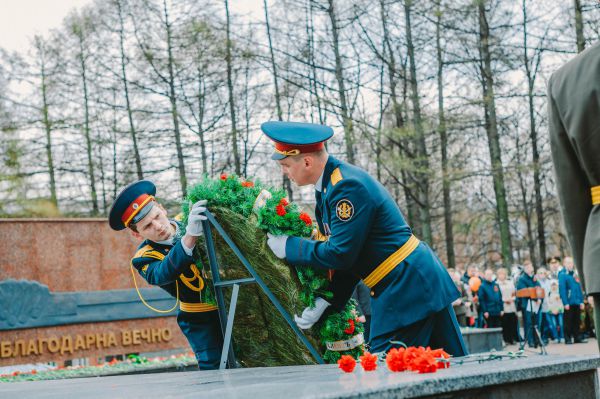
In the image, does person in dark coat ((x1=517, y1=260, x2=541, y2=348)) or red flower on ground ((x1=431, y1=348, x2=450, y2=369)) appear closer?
red flower on ground ((x1=431, y1=348, x2=450, y2=369))

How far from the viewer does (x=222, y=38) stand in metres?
21.0

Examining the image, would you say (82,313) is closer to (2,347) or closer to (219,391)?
(2,347)

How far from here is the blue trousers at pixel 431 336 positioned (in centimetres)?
382

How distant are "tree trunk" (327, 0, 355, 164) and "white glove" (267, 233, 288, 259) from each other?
1600cm

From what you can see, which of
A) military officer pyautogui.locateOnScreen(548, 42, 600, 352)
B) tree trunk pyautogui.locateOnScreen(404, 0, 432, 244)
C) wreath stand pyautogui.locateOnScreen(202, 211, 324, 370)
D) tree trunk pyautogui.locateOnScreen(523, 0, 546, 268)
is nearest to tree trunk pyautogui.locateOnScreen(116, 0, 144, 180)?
tree trunk pyautogui.locateOnScreen(404, 0, 432, 244)

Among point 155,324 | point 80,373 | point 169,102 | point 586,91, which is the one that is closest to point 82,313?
point 155,324

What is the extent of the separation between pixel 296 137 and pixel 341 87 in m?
17.1

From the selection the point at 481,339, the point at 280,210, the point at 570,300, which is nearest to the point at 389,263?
the point at 280,210

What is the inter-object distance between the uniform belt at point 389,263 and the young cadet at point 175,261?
1.23 m

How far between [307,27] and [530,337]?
414 inches

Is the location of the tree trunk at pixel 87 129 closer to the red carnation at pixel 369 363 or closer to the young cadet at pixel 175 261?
the young cadet at pixel 175 261

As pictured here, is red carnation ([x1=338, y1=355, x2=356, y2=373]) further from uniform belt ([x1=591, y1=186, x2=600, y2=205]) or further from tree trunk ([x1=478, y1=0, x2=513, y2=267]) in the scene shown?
tree trunk ([x1=478, y1=0, x2=513, y2=267])

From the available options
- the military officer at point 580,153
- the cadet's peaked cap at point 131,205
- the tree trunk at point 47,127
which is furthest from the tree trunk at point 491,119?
the military officer at point 580,153

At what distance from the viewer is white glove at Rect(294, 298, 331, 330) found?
411cm
